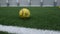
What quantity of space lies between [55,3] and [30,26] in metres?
19.4

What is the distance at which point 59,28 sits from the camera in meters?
9.45

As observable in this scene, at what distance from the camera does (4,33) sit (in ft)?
27.2

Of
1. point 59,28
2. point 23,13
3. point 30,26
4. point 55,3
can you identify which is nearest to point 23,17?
point 23,13

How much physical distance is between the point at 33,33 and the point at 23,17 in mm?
3821

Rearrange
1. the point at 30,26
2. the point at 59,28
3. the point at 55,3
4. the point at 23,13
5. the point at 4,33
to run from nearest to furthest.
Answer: the point at 4,33 < the point at 59,28 < the point at 30,26 < the point at 23,13 < the point at 55,3

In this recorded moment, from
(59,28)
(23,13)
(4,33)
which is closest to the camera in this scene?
(4,33)

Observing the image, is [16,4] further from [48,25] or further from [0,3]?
[48,25]

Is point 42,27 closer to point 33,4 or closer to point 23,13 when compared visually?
point 23,13

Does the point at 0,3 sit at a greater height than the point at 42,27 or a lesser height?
lesser

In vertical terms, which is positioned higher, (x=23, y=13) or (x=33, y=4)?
(x=23, y=13)

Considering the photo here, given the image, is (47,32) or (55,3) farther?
(55,3)

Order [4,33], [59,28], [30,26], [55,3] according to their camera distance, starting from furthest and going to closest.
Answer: [55,3]
[30,26]
[59,28]
[4,33]

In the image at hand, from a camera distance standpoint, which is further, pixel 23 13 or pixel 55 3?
pixel 55 3

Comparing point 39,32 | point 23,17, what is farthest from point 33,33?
point 23,17
